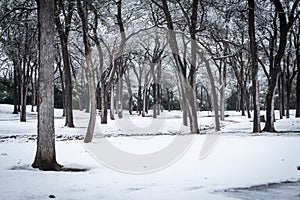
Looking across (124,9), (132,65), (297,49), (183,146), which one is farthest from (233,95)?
(183,146)

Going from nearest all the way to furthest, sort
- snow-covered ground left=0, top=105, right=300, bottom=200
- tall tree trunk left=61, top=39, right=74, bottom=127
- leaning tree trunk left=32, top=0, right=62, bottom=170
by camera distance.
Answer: snow-covered ground left=0, top=105, right=300, bottom=200, leaning tree trunk left=32, top=0, right=62, bottom=170, tall tree trunk left=61, top=39, right=74, bottom=127

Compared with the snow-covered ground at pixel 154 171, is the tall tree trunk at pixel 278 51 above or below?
above

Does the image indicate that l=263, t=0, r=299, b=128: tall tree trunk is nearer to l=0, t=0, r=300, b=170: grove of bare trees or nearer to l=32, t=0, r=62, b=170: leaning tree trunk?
l=0, t=0, r=300, b=170: grove of bare trees

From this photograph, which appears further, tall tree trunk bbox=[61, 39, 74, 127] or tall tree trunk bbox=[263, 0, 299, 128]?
tall tree trunk bbox=[61, 39, 74, 127]

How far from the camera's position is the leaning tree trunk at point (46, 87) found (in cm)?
753

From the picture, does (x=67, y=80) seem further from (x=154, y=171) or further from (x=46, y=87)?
(x=154, y=171)

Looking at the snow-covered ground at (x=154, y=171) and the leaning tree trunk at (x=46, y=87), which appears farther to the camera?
the leaning tree trunk at (x=46, y=87)

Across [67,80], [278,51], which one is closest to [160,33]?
[67,80]

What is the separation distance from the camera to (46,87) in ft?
24.7

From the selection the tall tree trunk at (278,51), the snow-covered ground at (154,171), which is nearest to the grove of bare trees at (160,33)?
the tall tree trunk at (278,51)

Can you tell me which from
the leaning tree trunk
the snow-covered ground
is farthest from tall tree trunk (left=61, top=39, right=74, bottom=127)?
the leaning tree trunk

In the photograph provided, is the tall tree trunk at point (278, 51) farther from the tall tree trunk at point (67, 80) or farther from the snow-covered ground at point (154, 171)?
the tall tree trunk at point (67, 80)

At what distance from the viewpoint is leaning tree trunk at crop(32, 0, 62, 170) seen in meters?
7.53

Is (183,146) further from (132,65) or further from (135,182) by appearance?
(132,65)
